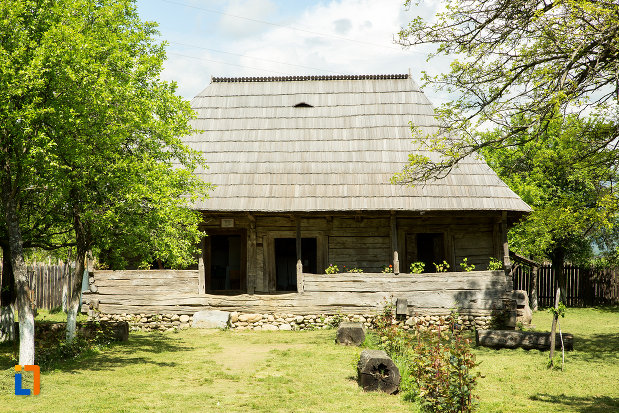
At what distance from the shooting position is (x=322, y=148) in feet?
58.7

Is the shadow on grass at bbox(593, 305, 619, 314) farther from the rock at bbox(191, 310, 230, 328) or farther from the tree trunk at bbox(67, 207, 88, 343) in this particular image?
the tree trunk at bbox(67, 207, 88, 343)

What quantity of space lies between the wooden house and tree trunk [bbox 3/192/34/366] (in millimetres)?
6482

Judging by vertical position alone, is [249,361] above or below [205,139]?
below

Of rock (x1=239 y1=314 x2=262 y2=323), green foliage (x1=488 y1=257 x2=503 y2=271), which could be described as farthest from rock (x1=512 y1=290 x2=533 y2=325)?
rock (x1=239 y1=314 x2=262 y2=323)

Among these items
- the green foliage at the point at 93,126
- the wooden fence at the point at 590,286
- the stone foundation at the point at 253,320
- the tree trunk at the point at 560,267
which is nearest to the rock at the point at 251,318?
the stone foundation at the point at 253,320

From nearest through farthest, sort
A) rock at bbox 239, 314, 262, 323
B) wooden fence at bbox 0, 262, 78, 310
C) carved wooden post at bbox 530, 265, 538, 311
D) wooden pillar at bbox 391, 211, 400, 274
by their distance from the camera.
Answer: wooden pillar at bbox 391, 211, 400, 274 → rock at bbox 239, 314, 262, 323 → wooden fence at bbox 0, 262, 78, 310 → carved wooden post at bbox 530, 265, 538, 311

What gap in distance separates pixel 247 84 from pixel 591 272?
48.7 feet

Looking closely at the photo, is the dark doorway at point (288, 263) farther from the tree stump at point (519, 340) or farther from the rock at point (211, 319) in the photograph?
the tree stump at point (519, 340)

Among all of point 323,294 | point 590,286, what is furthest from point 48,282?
point 590,286

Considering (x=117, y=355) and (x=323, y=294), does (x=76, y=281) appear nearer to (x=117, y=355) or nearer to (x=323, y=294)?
(x=117, y=355)

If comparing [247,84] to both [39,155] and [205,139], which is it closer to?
[205,139]

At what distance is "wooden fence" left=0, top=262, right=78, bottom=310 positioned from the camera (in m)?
20.2

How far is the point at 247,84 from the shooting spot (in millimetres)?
20531

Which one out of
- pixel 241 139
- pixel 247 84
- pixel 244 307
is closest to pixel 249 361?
pixel 244 307
